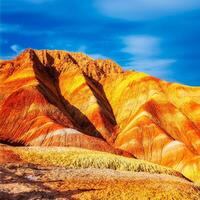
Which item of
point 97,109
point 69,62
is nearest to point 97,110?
point 97,109

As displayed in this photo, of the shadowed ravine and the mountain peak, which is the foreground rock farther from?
the mountain peak

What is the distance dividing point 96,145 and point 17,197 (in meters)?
64.9

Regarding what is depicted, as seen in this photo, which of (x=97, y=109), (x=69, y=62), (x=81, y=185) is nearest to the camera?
(x=81, y=185)

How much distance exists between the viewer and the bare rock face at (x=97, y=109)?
101 meters

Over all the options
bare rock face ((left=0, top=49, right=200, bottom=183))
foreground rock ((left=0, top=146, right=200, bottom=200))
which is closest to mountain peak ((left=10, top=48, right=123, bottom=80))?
bare rock face ((left=0, top=49, right=200, bottom=183))

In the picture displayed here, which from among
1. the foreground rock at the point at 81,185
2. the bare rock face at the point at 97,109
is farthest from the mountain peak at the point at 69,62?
the foreground rock at the point at 81,185

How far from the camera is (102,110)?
5020 inches

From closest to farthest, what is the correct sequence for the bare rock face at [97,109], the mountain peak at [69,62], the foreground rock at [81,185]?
the foreground rock at [81,185]
the bare rock face at [97,109]
the mountain peak at [69,62]

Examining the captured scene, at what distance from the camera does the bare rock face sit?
10124 cm

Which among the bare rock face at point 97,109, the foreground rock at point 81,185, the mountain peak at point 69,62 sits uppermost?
the mountain peak at point 69,62

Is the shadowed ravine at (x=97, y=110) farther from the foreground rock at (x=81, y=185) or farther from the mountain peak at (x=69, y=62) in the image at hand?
the foreground rock at (x=81, y=185)

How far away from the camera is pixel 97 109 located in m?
126

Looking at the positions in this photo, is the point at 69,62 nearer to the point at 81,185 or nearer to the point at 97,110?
the point at 97,110

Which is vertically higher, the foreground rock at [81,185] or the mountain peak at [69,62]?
the mountain peak at [69,62]
